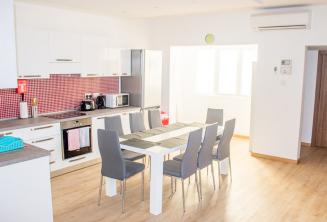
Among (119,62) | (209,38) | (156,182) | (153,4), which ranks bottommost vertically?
(156,182)

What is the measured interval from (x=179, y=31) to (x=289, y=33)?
7.28ft

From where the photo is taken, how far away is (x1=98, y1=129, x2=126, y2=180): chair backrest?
3680 millimetres

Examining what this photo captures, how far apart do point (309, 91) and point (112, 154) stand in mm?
4845

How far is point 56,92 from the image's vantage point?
5.54 metres

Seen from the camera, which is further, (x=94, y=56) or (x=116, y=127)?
(x=94, y=56)

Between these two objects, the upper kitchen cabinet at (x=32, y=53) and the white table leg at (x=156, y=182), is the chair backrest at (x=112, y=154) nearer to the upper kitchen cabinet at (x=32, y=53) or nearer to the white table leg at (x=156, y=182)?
the white table leg at (x=156, y=182)

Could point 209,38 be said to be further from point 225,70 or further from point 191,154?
point 191,154

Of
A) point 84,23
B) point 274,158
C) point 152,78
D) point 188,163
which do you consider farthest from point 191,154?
point 84,23

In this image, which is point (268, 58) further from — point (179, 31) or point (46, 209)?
point (46, 209)

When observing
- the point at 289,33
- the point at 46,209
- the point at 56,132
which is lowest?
the point at 46,209

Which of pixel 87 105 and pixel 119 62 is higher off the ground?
pixel 119 62

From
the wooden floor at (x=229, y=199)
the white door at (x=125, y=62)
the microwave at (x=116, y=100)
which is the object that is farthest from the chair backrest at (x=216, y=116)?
the white door at (x=125, y=62)

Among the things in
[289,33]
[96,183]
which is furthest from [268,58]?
[96,183]

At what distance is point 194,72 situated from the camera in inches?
321
